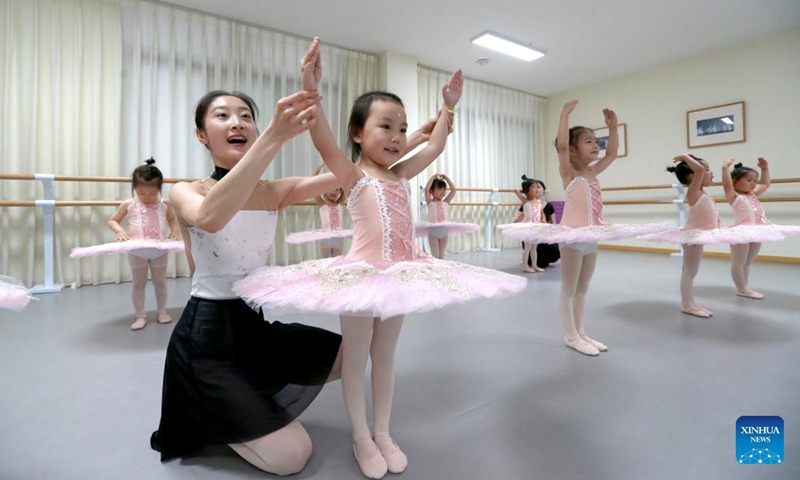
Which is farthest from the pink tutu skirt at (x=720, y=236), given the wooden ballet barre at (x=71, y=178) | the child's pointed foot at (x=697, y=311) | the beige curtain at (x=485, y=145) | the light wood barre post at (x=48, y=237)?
the light wood barre post at (x=48, y=237)

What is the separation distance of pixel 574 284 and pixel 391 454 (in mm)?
1225

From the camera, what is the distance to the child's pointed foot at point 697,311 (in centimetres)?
228

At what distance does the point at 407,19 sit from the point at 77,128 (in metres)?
3.32

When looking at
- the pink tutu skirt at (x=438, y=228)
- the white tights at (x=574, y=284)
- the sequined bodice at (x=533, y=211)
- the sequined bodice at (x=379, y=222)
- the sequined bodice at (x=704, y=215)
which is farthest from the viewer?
the sequined bodice at (x=533, y=211)

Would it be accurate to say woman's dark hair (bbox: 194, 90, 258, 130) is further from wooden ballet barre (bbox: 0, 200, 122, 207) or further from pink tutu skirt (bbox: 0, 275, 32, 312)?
wooden ballet barre (bbox: 0, 200, 122, 207)

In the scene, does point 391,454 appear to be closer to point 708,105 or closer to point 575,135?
point 575,135

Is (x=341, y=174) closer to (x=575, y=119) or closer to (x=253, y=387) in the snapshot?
(x=253, y=387)

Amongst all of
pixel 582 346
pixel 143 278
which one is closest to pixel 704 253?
pixel 582 346

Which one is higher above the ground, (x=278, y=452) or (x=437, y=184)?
(x=437, y=184)

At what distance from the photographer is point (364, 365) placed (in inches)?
40.8

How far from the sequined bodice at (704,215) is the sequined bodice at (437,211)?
2422mm

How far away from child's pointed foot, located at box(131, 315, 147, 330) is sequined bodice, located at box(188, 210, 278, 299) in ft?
4.69

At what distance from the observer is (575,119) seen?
684 cm

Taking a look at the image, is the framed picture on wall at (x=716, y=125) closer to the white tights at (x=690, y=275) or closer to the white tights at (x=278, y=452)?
the white tights at (x=690, y=275)
